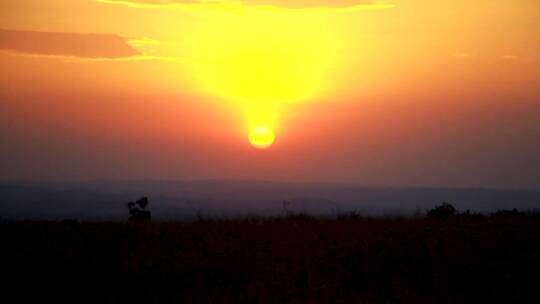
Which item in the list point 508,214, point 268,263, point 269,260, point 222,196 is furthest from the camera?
point 222,196

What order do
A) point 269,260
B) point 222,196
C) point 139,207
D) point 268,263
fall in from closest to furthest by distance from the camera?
1. point 268,263
2. point 269,260
3. point 139,207
4. point 222,196

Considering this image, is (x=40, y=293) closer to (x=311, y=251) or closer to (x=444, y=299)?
(x=311, y=251)

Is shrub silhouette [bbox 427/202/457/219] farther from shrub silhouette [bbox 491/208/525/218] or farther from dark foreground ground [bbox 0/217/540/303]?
dark foreground ground [bbox 0/217/540/303]

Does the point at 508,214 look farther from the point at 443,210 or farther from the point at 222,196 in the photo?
the point at 222,196

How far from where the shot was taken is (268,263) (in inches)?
650

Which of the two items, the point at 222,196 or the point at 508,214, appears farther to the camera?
the point at 222,196

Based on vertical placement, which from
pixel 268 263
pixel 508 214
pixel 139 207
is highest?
pixel 139 207

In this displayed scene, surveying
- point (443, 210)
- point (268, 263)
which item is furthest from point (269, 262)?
point (443, 210)

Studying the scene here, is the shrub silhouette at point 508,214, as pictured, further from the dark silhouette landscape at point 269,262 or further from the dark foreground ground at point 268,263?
the dark foreground ground at point 268,263

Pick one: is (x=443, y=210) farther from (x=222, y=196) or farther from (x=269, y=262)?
(x=222, y=196)

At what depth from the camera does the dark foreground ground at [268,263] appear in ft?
49.0

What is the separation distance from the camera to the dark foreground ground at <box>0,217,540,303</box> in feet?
49.0

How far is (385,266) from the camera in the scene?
16.8 m

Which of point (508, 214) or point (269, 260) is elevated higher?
point (508, 214)
